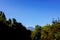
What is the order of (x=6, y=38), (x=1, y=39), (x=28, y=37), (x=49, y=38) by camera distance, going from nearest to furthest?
(x=1, y=39)
(x=6, y=38)
(x=49, y=38)
(x=28, y=37)

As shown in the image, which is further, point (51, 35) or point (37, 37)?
point (37, 37)

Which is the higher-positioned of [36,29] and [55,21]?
[36,29]

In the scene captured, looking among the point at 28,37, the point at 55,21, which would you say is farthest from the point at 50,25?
the point at 28,37

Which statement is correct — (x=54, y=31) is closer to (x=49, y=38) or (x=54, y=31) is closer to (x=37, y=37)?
(x=49, y=38)

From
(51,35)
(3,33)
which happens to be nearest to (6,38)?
(3,33)

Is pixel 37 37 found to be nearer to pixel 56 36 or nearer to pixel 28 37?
pixel 28 37

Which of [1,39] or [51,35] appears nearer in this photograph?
[1,39]

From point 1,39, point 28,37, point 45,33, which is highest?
point 28,37

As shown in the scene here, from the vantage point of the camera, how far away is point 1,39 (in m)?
67.2

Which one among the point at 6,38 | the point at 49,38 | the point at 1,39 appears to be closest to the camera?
the point at 1,39

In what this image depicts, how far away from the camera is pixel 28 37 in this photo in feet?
393

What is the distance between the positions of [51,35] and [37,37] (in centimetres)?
4578

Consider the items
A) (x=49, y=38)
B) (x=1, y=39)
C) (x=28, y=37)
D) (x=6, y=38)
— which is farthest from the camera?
(x=28, y=37)

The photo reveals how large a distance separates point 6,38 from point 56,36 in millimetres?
15261
